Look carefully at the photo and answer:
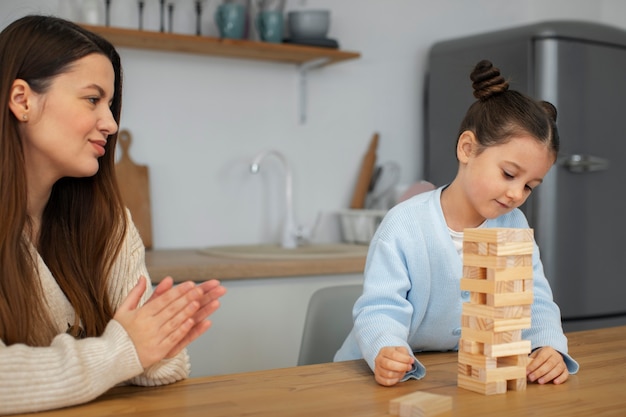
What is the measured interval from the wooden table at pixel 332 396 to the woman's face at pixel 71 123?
1.32ft

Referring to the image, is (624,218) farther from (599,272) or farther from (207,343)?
(207,343)

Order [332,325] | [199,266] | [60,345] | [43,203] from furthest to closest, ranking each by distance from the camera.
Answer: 1. [199,266]
2. [332,325]
3. [43,203]
4. [60,345]

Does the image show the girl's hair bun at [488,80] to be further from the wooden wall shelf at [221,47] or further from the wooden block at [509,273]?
the wooden wall shelf at [221,47]

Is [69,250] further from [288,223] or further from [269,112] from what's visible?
[269,112]

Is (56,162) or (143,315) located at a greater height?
(56,162)

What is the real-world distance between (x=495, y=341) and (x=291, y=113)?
2241 mm

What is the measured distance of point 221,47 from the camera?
303cm

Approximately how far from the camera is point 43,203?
4.94 feet

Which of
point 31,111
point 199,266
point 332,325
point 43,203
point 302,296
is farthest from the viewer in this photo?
point 302,296

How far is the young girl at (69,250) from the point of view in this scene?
1.16 m

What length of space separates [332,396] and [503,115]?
65 cm

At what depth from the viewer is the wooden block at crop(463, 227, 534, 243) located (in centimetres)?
121

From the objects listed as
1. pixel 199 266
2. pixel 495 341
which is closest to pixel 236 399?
pixel 495 341

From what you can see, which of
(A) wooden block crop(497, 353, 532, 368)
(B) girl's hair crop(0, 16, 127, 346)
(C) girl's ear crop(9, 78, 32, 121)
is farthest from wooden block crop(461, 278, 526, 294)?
(C) girl's ear crop(9, 78, 32, 121)
